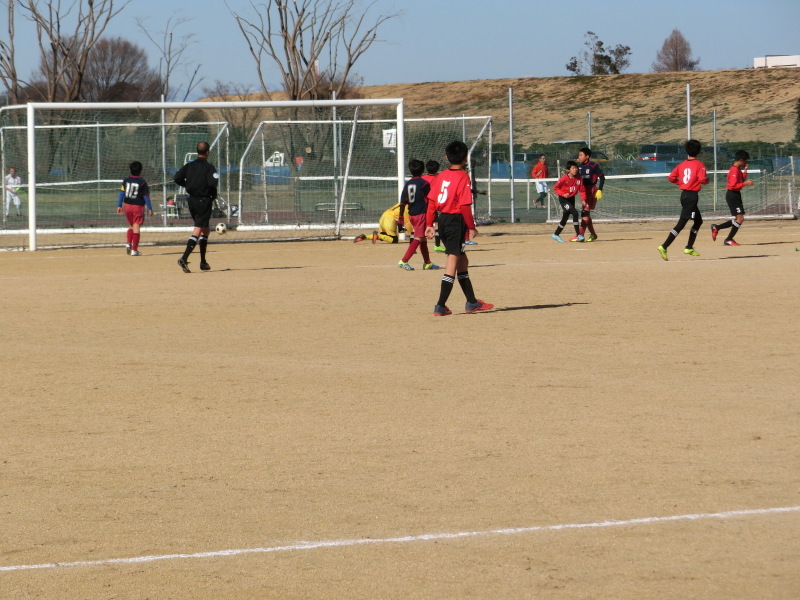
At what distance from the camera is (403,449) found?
6.40 metres

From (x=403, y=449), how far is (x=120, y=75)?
97.7m

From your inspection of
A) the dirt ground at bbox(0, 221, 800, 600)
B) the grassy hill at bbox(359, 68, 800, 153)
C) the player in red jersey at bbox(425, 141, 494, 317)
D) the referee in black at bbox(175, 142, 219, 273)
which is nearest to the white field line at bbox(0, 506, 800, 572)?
the dirt ground at bbox(0, 221, 800, 600)

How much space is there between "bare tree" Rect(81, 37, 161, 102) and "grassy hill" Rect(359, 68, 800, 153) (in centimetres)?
1794

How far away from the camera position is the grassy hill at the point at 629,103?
53250 mm

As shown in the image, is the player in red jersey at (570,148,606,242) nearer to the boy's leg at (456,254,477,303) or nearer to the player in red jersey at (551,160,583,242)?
the player in red jersey at (551,160,583,242)

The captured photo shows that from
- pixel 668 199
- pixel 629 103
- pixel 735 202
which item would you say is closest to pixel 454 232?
pixel 735 202

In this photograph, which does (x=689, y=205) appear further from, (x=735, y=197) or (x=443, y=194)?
(x=443, y=194)

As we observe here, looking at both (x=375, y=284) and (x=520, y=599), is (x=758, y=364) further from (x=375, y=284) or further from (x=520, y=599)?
(x=375, y=284)

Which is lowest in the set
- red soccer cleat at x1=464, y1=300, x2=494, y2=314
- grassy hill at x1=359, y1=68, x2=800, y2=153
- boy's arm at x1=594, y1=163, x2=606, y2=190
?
red soccer cleat at x1=464, y1=300, x2=494, y2=314

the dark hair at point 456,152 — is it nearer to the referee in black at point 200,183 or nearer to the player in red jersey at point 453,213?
the player in red jersey at point 453,213

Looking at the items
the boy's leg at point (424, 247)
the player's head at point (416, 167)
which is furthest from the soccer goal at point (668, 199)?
the player's head at point (416, 167)

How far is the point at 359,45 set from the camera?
51.0 metres

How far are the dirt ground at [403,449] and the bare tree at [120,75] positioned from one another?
81.3 metres

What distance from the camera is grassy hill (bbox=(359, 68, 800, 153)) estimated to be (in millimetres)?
53250
